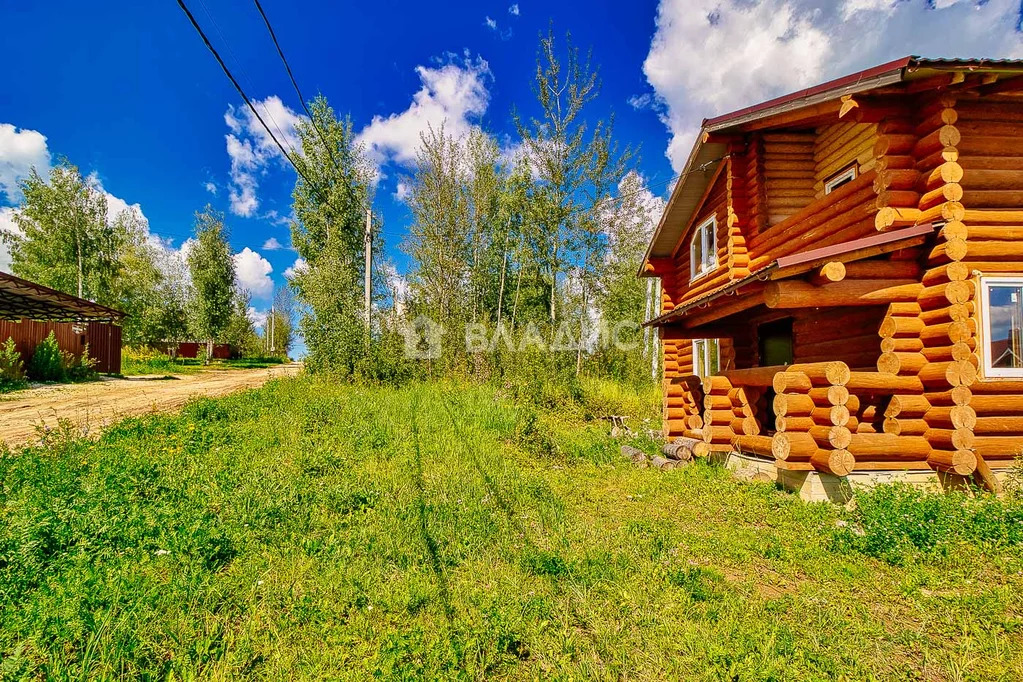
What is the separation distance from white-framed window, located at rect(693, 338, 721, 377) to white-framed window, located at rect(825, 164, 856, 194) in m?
3.65

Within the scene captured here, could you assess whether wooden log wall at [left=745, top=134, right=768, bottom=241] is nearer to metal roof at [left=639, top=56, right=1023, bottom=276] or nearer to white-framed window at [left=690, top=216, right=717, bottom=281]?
metal roof at [left=639, top=56, right=1023, bottom=276]

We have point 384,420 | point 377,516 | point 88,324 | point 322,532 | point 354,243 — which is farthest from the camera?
point 354,243

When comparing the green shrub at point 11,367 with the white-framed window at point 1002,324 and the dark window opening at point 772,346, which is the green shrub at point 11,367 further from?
the white-framed window at point 1002,324

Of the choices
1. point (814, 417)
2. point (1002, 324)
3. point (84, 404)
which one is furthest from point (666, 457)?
point (84, 404)

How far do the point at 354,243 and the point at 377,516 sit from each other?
23882mm

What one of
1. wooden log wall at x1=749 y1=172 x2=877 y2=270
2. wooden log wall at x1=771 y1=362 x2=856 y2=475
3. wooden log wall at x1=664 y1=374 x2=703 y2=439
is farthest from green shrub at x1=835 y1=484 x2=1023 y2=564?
wooden log wall at x1=664 y1=374 x2=703 y2=439

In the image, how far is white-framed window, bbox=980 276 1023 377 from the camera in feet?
17.4

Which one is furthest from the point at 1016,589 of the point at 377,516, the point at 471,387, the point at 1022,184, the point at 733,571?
the point at 471,387

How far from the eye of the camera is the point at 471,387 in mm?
14016

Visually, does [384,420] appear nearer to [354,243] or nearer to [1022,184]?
[1022,184]

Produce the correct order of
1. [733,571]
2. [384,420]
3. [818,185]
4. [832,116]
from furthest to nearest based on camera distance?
1. [384,420]
2. [818,185]
3. [832,116]
4. [733,571]

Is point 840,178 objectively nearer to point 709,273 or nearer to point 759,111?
point 759,111

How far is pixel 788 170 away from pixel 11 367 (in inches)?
785

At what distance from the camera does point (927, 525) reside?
454 centimetres
